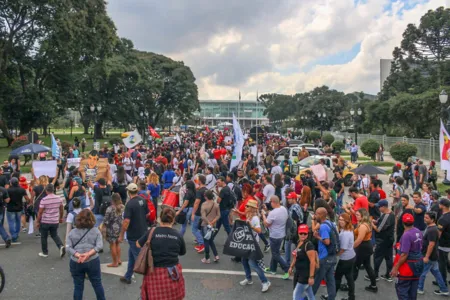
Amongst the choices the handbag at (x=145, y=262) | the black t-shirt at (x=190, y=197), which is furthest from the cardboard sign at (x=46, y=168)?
the handbag at (x=145, y=262)

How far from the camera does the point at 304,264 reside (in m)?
5.74

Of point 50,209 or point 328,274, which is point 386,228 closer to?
point 328,274

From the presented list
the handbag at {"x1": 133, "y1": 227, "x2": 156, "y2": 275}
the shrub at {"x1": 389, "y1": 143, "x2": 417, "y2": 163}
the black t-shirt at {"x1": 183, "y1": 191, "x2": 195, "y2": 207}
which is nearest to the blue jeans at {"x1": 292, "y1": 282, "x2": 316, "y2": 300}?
the handbag at {"x1": 133, "y1": 227, "x2": 156, "y2": 275}

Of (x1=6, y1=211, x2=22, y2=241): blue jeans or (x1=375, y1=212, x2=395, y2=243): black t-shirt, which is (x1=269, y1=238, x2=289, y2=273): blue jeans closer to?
(x1=375, y1=212, x2=395, y2=243): black t-shirt

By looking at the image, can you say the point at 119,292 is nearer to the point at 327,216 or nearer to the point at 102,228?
the point at 102,228

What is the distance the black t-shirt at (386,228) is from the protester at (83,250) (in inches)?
192

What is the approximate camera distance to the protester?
5.71m

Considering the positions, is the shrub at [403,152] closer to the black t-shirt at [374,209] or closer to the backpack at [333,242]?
the black t-shirt at [374,209]

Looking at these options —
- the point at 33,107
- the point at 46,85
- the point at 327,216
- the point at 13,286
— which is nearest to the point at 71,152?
the point at 13,286

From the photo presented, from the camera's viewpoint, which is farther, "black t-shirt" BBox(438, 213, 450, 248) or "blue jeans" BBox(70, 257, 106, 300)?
"black t-shirt" BBox(438, 213, 450, 248)

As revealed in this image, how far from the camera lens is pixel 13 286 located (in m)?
7.21

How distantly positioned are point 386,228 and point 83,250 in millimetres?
5138

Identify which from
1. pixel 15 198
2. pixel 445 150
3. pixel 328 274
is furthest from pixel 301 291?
pixel 15 198

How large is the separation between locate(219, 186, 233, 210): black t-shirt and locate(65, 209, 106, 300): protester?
374 cm
